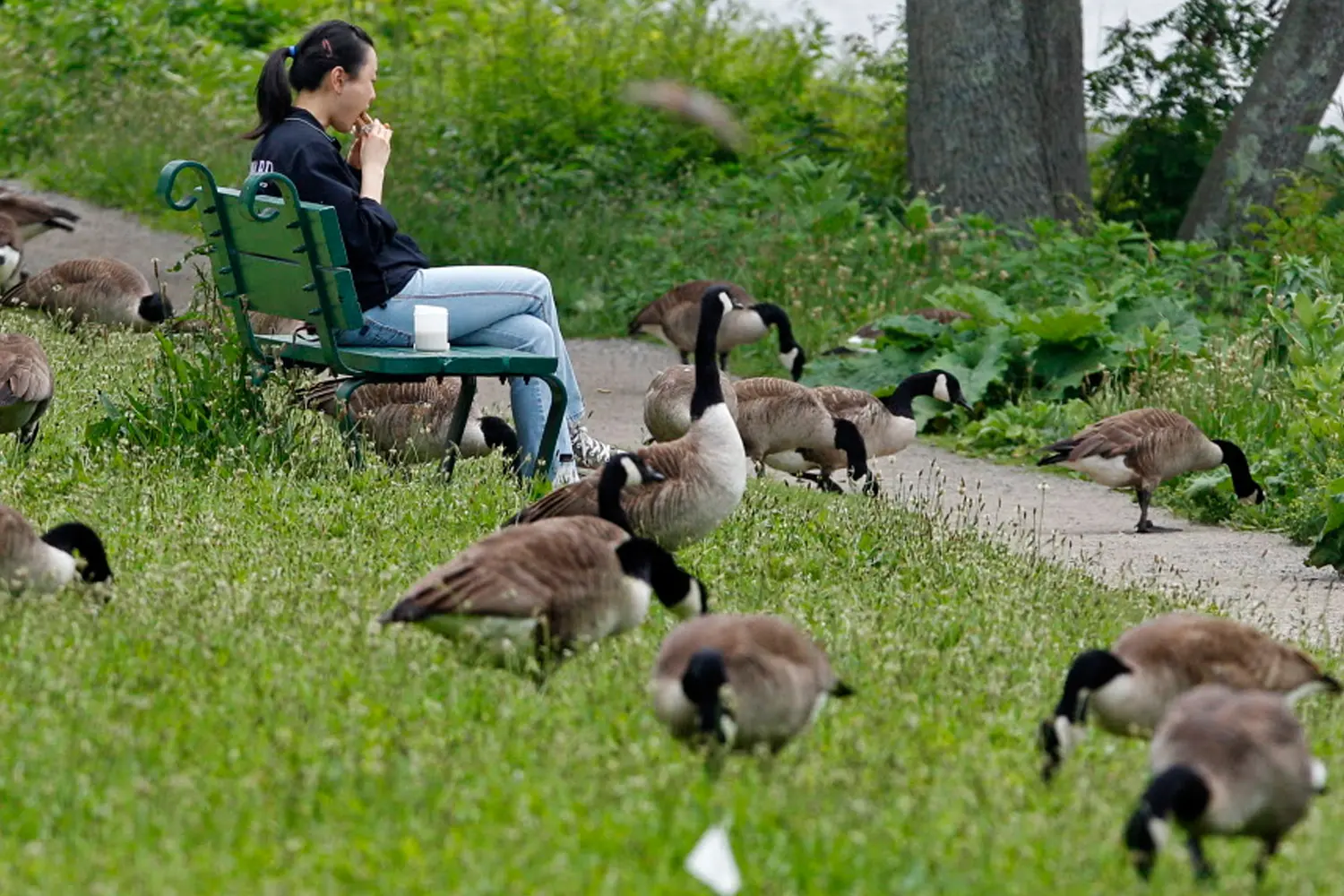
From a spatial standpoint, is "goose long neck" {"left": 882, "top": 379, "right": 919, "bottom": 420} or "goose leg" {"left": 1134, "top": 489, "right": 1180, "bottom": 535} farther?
"goose long neck" {"left": 882, "top": 379, "right": 919, "bottom": 420}

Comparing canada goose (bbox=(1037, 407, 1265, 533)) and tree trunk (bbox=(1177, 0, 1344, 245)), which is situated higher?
tree trunk (bbox=(1177, 0, 1344, 245))

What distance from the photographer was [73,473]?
8.81m

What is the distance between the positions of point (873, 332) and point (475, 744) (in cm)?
942

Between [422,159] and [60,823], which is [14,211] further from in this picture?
[60,823]

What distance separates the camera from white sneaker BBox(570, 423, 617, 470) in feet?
32.9

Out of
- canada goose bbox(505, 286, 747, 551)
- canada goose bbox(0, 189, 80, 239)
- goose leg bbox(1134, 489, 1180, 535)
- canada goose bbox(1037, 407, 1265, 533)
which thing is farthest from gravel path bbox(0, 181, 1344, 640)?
canada goose bbox(0, 189, 80, 239)

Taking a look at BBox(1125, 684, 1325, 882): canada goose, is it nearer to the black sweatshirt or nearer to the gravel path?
the gravel path

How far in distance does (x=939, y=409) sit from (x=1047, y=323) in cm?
94

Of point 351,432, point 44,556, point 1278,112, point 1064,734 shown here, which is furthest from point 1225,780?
point 1278,112

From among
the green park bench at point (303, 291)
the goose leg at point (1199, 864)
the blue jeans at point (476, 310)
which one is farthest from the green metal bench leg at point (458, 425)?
the goose leg at point (1199, 864)

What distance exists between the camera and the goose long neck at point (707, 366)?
25.3 feet

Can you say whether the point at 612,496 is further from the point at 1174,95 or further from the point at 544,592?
the point at 1174,95

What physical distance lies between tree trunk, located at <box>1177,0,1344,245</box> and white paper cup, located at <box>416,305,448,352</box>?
9970 mm

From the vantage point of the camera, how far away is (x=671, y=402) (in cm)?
1069
